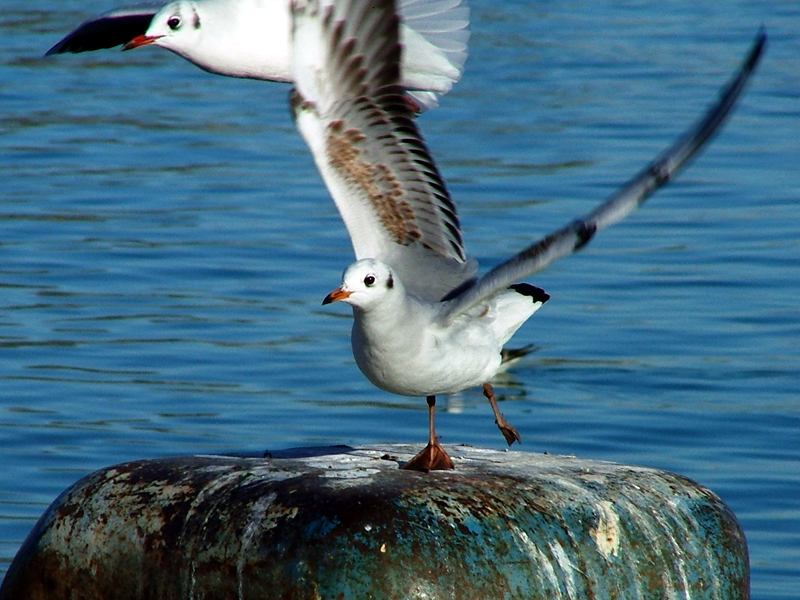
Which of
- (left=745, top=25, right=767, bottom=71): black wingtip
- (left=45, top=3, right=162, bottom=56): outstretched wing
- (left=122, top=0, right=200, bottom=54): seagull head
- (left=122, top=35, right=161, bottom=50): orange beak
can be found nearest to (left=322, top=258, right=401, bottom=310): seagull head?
(left=745, top=25, right=767, bottom=71): black wingtip

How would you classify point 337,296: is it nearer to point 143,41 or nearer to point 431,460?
point 431,460

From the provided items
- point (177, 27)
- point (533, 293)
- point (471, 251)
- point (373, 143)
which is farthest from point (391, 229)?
point (471, 251)

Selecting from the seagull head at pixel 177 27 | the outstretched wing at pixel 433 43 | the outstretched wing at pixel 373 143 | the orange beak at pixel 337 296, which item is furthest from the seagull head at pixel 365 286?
the seagull head at pixel 177 27

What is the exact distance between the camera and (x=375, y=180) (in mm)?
6707

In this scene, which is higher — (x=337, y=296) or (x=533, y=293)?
(x=337, y=296)

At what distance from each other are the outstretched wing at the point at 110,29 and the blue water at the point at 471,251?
6.93ft

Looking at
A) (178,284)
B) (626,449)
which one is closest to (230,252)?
(178,284)

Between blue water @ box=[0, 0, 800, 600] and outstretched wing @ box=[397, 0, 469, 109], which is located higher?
outstretched wing @ box=[397, 0, 469, 109]

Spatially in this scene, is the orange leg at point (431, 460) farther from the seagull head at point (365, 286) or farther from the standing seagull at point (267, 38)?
the standing seagull at point (267, 38)

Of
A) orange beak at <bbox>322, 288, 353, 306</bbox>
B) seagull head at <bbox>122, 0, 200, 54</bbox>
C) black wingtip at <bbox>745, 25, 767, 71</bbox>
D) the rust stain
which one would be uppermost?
seagull head at <bbox>122, 0, 200, 54</bbox>

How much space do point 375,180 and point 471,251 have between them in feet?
20.8

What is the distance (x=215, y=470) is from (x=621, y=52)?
1660 cm

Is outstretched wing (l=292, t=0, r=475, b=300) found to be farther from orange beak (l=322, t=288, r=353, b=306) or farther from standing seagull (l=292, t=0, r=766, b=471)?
orange beak (l=322, t=288, r=353, b=306)

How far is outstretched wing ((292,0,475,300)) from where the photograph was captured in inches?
251
